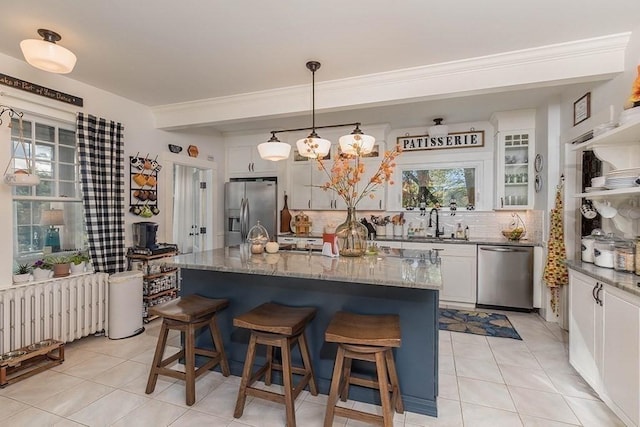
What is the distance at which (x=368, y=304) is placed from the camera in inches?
86.0

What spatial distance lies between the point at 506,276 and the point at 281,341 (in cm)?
328

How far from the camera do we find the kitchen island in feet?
6.62

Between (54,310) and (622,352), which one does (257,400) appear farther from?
(622,352)

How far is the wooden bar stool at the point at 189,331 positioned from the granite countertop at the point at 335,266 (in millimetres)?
313

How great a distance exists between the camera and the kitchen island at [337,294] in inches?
79.4

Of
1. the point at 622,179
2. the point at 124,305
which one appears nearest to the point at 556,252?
the point at 622,179

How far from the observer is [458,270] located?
4.21 meters

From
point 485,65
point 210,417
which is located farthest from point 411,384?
point 485,65

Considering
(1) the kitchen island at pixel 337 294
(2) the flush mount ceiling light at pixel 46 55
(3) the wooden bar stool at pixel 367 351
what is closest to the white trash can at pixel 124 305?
(1) the kitchen island at pixel 337 294

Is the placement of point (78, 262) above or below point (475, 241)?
below

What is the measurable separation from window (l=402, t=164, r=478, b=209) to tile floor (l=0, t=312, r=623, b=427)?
2305mm

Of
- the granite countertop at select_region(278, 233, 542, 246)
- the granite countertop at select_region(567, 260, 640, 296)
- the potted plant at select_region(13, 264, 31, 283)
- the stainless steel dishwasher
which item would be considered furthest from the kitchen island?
the stainless steel dishwasher

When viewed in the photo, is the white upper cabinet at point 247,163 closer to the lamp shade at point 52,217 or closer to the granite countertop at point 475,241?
the granite countertop at point 475,241

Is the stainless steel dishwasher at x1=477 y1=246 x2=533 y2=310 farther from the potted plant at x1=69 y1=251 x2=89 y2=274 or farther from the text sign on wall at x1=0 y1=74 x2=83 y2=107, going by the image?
the text sign on wall at x1=0 y1=74 x2=83 y2=107
